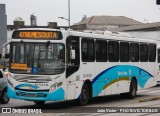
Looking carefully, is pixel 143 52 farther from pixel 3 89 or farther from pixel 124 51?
pixel 3 89

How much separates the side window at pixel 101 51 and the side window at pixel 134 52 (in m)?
2.78

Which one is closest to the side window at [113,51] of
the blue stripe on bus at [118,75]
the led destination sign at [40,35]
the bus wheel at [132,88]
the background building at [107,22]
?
the blue stripe on bus at [118,75]

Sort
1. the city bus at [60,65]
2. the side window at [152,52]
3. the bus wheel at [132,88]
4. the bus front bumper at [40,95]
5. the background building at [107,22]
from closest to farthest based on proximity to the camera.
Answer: the bus front bumper at [40,95]
the city bus at [60,65]
the bus wheel at [132,88]
the side window at [152,52]
the background building at [107,22]

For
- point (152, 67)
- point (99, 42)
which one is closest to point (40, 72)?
point (99, 42)

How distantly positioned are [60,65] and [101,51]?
131 inches

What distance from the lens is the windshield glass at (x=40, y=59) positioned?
17250mm

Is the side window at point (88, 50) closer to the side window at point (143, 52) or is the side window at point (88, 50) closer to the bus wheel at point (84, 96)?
the bus wheel at point (84, 96)

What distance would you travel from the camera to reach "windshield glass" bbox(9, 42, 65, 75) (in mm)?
17250

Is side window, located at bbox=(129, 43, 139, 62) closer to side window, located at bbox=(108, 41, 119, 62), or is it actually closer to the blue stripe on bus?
the blue stripe on bus

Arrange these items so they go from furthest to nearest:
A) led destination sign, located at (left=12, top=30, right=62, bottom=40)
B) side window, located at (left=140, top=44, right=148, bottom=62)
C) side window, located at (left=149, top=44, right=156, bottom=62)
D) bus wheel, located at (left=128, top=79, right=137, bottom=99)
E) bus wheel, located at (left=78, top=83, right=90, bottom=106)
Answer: side window, located at (left=149, top=44, right=156, bottom=62)
side window, located at (left=140, top=44, right=148, bottom=62)
bus wheel, located at (left=128, top=79, right=137, bottom=99)
bus wheel, located at (left=78, top=83, right=90, bottom=106)
led destination sign, located at (left=12, top=30, right=62, bottom=40)

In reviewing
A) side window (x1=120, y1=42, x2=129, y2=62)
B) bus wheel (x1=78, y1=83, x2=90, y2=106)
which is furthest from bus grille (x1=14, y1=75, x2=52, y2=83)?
side window (x1=120, y1=42, x2=129, y2=62)

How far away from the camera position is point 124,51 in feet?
73.4

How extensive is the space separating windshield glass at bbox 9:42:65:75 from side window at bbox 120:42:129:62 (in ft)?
Answer: 17.2

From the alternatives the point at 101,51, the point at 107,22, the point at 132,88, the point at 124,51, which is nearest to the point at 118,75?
the point at 124,51
